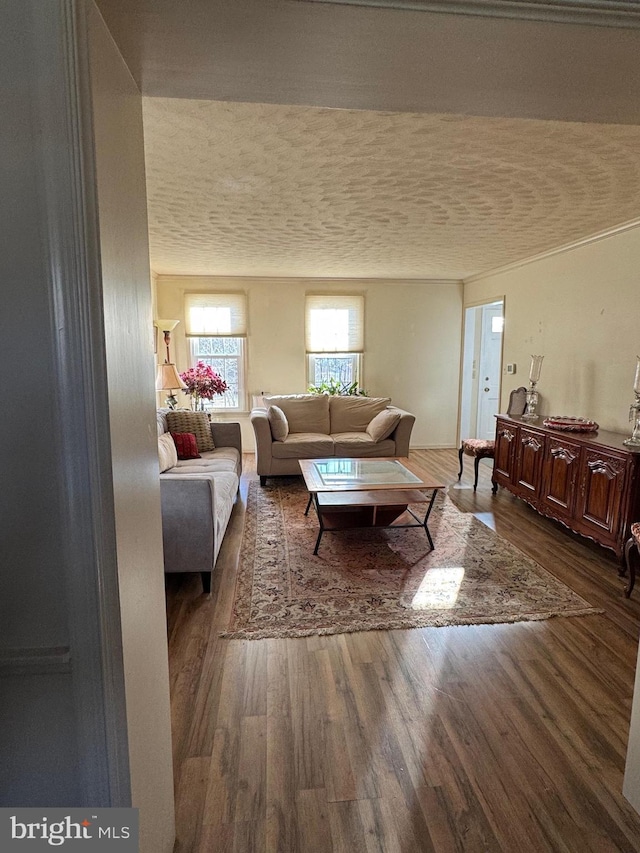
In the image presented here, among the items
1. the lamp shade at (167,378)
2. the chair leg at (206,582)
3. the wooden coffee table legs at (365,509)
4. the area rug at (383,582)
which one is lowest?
the area rug at (383,582)

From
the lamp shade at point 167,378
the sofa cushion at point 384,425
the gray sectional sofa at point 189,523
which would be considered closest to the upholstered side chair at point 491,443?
the sofa cushion at point 384,425

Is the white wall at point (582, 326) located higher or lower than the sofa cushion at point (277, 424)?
higher

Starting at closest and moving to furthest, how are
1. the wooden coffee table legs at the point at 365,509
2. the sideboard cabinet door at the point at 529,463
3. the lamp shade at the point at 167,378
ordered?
the wooden coffee table legs at the point at 365,509, the sideboard cabinet door at the point at 529,463, the lamp shade at the point at 167,378


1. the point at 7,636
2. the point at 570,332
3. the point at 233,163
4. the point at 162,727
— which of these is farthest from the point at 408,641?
the point at 570,332

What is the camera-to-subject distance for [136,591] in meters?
0.96

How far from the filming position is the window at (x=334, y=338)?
6598 millimetres

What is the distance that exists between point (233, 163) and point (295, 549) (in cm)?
249

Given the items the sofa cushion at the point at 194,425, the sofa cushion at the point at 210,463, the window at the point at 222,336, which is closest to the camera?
the sofa cushion at the point at 210,463

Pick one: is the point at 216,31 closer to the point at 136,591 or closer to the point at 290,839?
the point at 136,591

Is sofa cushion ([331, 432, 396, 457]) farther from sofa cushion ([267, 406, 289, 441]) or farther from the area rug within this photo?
the area rug

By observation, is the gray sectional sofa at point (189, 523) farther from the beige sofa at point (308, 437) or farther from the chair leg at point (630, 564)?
the chair leg at point (630, 564)

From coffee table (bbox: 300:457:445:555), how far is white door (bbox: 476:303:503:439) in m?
3.19

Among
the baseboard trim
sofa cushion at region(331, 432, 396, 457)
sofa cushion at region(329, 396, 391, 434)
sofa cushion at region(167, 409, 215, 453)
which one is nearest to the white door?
sofa cushion at region(329, 396, 391, 434)

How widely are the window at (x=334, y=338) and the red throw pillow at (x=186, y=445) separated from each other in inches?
Result: 107
